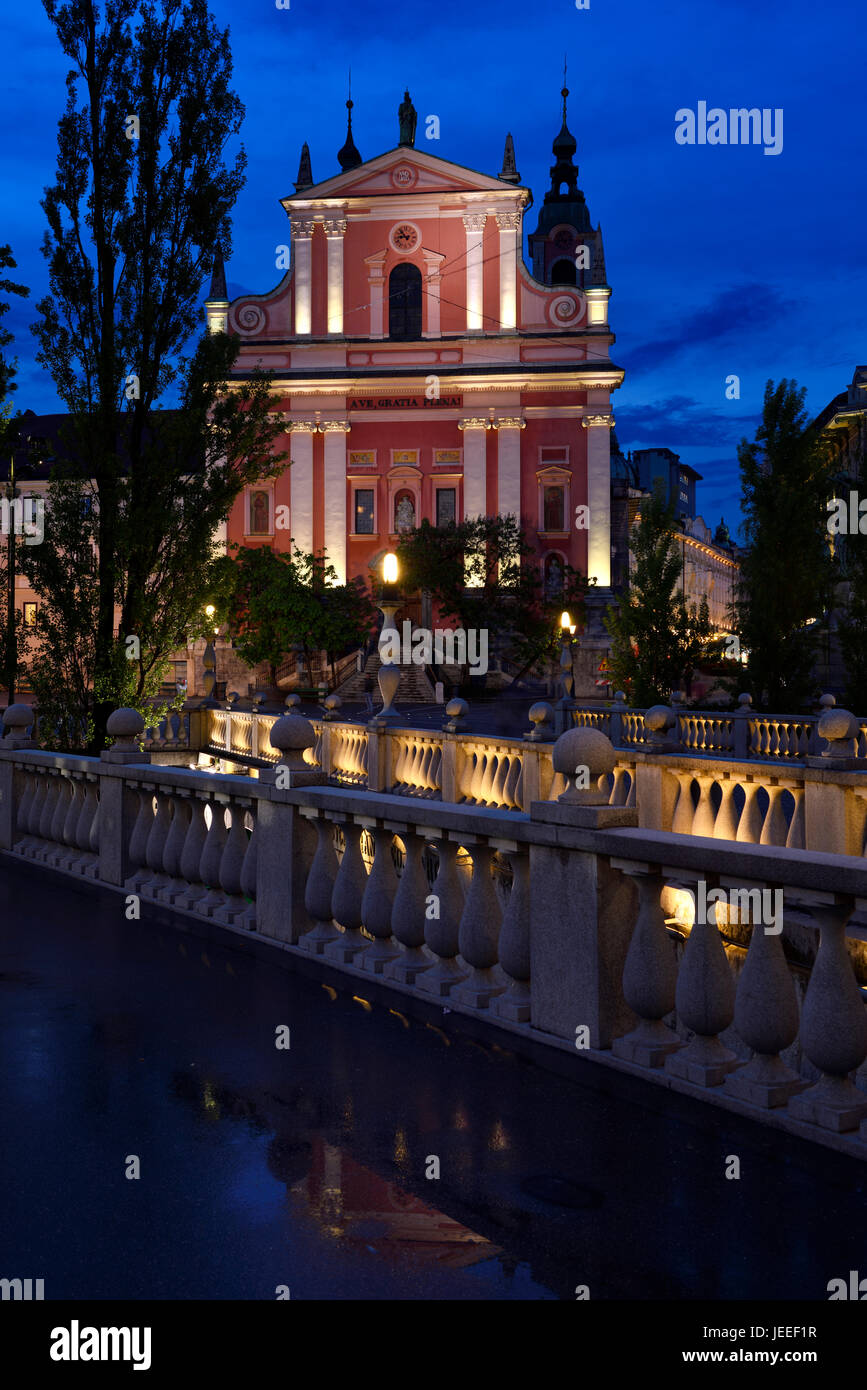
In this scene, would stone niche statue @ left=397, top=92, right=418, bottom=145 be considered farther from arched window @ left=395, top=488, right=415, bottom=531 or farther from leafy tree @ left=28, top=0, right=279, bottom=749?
leafy tree @ left=28, top=0, right=279, bottom=749

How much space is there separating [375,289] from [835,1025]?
51208 mm

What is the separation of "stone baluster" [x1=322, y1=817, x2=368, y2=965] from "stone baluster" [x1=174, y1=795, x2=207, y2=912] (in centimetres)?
208

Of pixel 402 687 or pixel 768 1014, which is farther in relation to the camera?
pixel 402 687

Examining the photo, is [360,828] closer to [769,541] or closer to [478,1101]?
[478,1101]

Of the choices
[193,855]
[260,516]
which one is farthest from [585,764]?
[260,516]

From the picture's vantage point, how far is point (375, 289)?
51625mm

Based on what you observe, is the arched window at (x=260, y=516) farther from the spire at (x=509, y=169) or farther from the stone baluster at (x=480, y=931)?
the stone baluster at (x=480, y=931)

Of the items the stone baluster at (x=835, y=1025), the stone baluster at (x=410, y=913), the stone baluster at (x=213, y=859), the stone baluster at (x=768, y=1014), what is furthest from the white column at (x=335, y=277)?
the stone baluster at (x=835, y=1025)

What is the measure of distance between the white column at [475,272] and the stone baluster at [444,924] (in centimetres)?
4722

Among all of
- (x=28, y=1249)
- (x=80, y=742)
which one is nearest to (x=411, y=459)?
(x=80, y=742)

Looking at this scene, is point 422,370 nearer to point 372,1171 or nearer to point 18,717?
point 18,717

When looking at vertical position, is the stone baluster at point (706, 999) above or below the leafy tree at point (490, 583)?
below

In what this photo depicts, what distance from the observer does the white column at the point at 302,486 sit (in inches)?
1998

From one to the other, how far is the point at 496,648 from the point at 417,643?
381 centimetres
